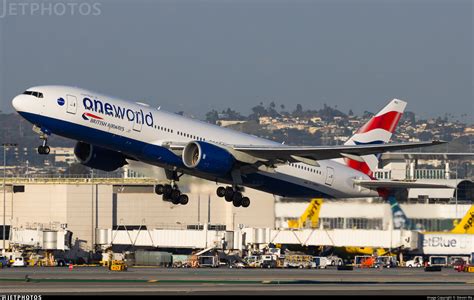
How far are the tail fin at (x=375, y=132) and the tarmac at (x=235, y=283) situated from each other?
688cm

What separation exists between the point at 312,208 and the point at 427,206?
29.2 ft

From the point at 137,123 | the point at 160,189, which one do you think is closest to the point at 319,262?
the point at 160,189

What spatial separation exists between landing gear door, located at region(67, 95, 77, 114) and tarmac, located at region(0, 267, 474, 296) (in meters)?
8.48

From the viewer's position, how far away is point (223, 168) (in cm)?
5828

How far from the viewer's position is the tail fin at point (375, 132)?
226 ft

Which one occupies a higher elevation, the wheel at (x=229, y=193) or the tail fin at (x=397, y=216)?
the wheel at (x=229, y=193)

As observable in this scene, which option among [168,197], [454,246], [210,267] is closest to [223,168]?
[168,197]

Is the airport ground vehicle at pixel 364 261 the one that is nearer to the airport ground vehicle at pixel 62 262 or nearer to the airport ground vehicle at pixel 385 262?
the airport ground vehicle at pixel 385 262

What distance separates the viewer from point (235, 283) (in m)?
54.4

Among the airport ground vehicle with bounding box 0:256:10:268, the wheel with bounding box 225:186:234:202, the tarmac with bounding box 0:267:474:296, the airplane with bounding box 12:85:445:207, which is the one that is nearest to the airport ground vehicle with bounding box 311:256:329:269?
the tarmac with bounding box 0:267:474:296

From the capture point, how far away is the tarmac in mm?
47750

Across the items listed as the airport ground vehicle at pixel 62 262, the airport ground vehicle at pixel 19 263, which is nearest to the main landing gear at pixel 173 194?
the airport ground vehicle at pixel 19 263

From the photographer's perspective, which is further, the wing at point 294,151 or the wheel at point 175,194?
the wheel at point 175,194

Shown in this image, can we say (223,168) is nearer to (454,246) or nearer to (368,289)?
(368,289)
